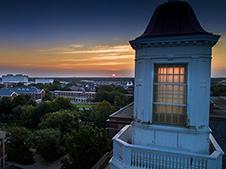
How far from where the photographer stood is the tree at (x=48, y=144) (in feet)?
61.8

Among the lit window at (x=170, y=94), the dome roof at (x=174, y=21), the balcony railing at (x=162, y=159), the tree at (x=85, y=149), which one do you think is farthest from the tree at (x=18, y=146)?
the dome roof at (x=174, y=21)

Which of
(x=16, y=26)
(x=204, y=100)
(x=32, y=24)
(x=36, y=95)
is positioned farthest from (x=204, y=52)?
(x=36, y=95)

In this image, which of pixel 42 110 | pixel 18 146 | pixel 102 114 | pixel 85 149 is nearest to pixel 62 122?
pixel 18 146

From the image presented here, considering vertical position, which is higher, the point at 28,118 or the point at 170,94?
the point at 170,94

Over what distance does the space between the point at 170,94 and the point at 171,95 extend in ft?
0.11

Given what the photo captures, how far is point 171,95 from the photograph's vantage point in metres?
5.14

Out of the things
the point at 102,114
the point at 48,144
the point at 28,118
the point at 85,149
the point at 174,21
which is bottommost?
the point at 48,144

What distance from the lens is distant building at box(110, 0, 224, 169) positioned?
472cm

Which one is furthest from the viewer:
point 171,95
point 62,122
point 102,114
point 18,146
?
point 102,114

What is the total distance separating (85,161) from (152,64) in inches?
312

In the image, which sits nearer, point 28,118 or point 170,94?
point 170,94

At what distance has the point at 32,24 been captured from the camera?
1619 centimetres

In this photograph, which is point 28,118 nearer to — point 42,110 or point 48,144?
point 42,110

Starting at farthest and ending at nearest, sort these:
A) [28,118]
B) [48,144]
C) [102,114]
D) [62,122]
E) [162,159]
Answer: [28,118]
[102,114]
[62,122]
[48,144]
[162,159]
